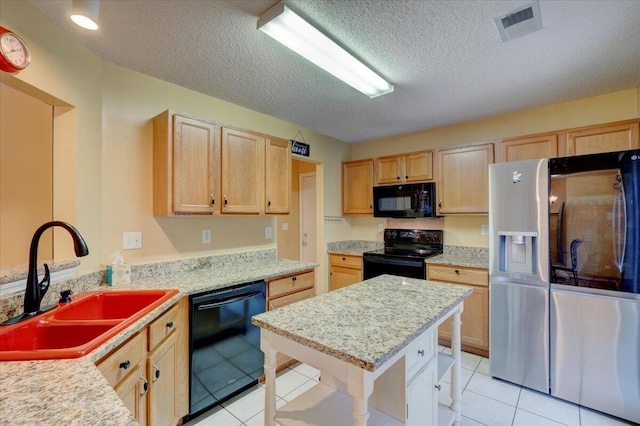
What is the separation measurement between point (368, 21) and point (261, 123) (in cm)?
174

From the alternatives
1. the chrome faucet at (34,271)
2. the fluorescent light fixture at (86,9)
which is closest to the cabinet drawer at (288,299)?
the chrome faucet at (34,271)

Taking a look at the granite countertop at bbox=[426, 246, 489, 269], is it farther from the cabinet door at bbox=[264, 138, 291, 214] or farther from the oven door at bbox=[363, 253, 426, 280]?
the cabinet door at bbox=[264, 138, 291, 214]

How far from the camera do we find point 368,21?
1591mm

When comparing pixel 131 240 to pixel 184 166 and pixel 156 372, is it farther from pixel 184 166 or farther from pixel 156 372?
pixel 156 372

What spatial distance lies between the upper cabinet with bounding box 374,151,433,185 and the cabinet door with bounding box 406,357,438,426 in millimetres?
2380

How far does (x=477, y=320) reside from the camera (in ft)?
9.02

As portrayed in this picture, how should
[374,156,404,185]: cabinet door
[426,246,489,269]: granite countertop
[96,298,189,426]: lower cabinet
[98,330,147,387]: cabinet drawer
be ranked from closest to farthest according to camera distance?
[98,330,147,387]: cabinet drawer < [96,298,189,426]: lower cabinet < [426,246,489,269]: granite countertop < [374,156,404,185]: cabinet door

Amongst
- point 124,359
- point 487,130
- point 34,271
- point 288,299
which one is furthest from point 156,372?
point 487,130

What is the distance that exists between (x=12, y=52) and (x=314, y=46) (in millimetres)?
1516

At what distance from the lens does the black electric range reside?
10.1ft

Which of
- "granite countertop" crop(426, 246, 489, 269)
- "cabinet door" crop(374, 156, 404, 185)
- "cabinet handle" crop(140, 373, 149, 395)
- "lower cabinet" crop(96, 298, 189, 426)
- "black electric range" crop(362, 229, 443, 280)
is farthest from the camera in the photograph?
"cabinet door" crop(374, 156, 404, 185)

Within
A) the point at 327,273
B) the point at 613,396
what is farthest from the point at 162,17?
the point at 613,396

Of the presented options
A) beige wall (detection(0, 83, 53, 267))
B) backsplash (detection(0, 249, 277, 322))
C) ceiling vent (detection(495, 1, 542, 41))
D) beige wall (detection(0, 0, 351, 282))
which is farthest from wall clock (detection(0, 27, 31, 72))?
ceiling vent (detection(495, 1, 542, 41))

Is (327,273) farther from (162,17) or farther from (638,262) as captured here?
(162,17)
